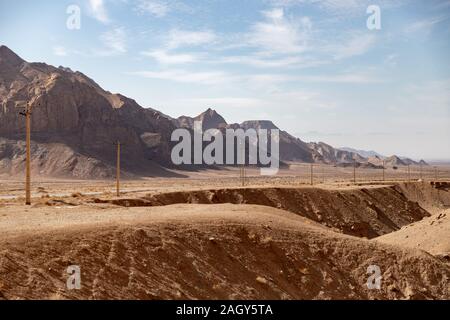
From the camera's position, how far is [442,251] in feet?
70.5

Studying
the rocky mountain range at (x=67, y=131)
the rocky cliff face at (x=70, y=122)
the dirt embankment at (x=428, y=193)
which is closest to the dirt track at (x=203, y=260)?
the dirt embankment at (x=428, y=193)

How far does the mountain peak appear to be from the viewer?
119m

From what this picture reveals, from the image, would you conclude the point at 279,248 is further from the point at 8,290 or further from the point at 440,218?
the point at 440,218

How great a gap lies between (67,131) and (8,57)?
110 ft

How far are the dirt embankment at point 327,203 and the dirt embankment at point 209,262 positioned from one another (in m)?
19.7

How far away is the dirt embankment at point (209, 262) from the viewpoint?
12055 millimetres

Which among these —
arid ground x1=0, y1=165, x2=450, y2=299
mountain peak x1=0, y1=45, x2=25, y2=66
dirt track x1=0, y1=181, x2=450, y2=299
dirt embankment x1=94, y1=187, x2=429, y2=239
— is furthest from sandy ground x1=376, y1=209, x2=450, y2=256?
mountain peak x1=0, y1=45, x2=25, y2=66

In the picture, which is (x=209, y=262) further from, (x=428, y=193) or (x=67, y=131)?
(x=67, y=131)

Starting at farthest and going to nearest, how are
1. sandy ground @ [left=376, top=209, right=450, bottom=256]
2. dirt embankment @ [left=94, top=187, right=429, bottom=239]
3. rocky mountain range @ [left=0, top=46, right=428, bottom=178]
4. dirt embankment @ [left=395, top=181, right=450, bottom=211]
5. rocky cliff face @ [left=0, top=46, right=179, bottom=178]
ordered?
rocky cliff face @ [left=0, top=46, right=179, bottom=178]
rocky mountain range @ [left=0, top=46, right=428, bottom=178]
dirt embankment @ [left=395, top=181, right=450, bottom=211]
dirt embankment @ [left=94, top=187, right=429, bottom=239]
sandy ground @ [left=376, top=209, right=450, bottom=256]

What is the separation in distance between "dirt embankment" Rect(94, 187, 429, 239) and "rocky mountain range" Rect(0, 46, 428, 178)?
5462 cm

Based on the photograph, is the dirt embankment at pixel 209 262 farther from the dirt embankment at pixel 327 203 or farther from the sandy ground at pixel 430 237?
the dirt embankment at pixel 327 203

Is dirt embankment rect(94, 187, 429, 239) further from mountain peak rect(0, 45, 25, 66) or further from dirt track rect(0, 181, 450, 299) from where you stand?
mountain peak rect(0, 45, 25, 66)

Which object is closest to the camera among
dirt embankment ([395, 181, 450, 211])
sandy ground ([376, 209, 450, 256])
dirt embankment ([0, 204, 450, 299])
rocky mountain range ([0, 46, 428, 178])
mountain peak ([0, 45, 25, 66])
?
dirt embankment ([0, 204, 450, 299])

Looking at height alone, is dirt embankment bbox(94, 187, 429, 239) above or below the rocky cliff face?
below
